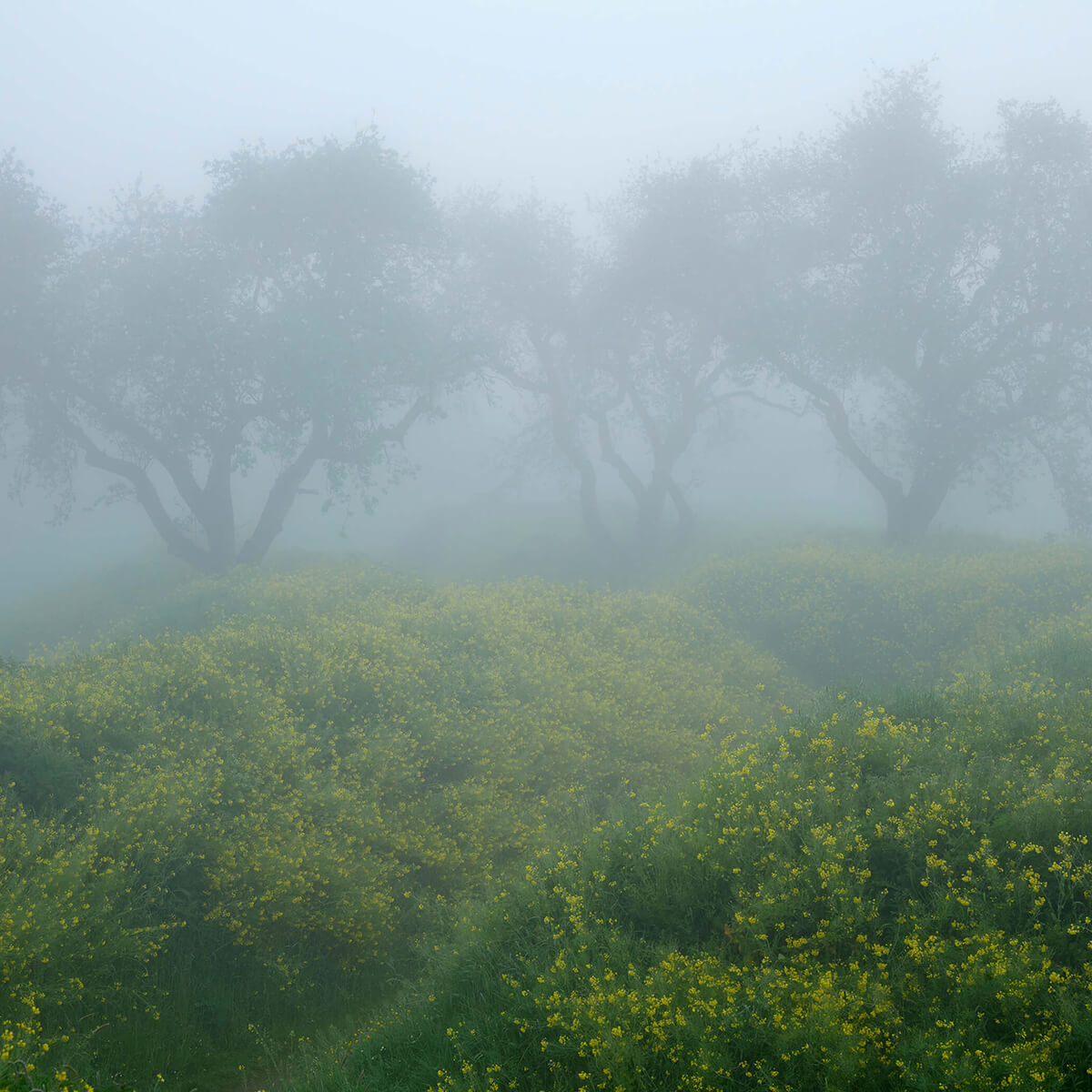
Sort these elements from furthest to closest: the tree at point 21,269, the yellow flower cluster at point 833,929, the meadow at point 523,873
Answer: the tree at point 21,269 < the meadow at point 523,873 < the yellow flower cluster at point 833,929

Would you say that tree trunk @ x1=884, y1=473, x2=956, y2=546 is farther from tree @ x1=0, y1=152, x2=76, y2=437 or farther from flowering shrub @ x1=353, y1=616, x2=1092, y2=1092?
tree @ x1=0, y1=152, x2=76, y2=437

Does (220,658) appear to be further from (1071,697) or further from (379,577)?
(1071,697)

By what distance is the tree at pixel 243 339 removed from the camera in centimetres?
2416

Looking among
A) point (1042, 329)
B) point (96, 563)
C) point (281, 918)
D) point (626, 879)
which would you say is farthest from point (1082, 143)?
point (96, 563)

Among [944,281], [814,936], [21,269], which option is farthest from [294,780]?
A: [944,281]

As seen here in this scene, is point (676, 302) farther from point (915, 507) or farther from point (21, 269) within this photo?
point (21, 269)

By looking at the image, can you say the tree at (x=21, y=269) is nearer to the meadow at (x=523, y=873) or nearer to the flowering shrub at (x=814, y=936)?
the meadow at (x=523, y=873)

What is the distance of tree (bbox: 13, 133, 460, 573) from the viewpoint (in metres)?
24.2

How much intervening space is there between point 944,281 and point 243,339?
2111 centimetres

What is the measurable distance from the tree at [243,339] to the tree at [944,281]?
12.8 meters

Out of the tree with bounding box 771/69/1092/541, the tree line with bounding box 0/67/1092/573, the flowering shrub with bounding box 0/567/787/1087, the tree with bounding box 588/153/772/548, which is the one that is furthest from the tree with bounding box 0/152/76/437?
the tree with bounding box 771/69/1092/541

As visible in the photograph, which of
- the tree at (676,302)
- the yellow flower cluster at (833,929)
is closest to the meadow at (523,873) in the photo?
the yellow flower cluster at (833,929)

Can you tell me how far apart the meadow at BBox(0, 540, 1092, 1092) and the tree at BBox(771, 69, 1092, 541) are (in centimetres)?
1204

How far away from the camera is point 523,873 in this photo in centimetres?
822
